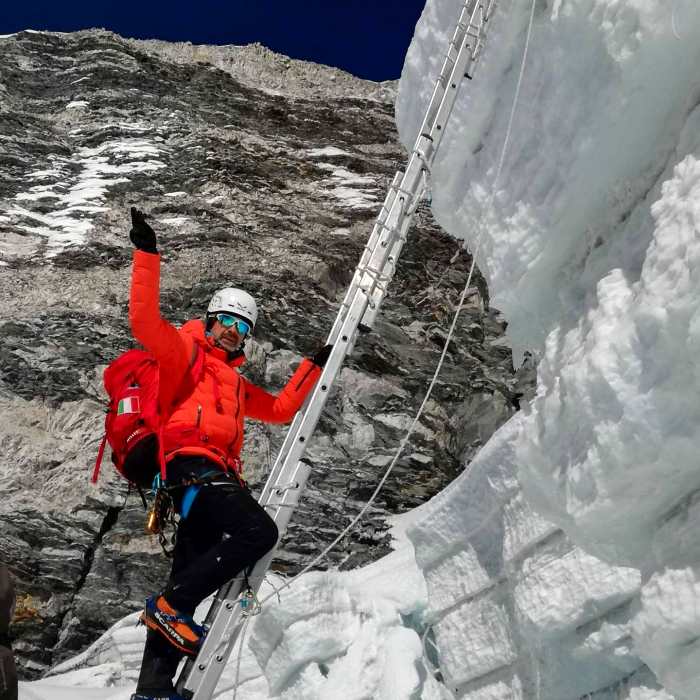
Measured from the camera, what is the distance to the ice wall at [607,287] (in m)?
2.01

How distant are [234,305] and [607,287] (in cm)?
249

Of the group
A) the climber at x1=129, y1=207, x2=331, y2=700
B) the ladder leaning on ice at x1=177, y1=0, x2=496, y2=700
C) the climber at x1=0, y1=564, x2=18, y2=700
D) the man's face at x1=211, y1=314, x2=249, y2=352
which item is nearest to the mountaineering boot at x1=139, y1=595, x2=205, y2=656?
the climber at x1=129, y1=207, x2=331, y2=700

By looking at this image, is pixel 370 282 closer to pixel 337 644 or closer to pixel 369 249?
pixel 369 249

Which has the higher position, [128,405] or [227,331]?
[227,331]

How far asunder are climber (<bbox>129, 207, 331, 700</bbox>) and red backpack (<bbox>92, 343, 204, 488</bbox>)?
48 millimetres

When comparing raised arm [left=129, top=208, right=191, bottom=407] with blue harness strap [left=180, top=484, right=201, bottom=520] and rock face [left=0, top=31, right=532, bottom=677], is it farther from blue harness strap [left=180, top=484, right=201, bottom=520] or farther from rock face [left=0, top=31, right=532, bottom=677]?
rock face [left=0, top=31, right=532, bottom=677]

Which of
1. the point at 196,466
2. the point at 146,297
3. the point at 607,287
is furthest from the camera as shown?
the point at 196,466

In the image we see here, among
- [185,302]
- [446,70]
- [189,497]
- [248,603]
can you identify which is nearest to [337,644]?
[248,603]

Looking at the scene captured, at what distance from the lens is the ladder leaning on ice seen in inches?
151

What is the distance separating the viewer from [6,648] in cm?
396

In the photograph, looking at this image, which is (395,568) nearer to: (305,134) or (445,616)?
(445,616)

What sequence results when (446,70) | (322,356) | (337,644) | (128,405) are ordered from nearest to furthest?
(128,405) < (446,70) < (322,356) < (337,644)

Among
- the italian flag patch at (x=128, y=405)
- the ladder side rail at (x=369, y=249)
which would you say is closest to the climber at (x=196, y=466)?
the italian flag patch at (x=128, y=405)

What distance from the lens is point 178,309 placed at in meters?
9.52
